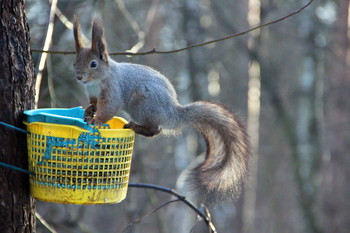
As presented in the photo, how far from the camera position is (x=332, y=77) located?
9594mm

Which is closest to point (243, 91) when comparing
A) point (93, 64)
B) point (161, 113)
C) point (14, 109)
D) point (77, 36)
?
point (161, 113)

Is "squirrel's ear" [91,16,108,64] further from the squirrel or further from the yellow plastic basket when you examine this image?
the yellow plastic basket

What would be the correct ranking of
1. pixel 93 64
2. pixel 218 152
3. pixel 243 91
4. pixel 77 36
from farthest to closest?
pixel 243 91 → pixel 218 152 → pixel 93 64 → pixel 77 36

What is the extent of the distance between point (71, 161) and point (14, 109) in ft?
0.89

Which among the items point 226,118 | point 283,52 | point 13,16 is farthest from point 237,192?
point 283,52

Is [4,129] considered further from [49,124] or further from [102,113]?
[102,113]

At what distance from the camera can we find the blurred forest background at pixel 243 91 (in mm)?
6707

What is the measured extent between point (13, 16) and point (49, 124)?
408 mm

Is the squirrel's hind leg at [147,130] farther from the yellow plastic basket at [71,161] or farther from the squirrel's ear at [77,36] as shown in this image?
the yellow plastic basket at [71,161]

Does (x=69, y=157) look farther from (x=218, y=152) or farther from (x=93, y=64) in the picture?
(x=218, y=152)

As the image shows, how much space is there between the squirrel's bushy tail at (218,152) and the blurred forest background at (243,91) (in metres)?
2.16

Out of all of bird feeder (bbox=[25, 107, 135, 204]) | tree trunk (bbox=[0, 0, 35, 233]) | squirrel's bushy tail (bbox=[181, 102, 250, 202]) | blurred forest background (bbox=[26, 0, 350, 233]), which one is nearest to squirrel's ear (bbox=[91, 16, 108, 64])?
tree trunk (bbox=[0, 0, 35, 233])

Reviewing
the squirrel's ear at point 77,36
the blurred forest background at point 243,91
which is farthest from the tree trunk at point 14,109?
the blurred forest background at point 243,91

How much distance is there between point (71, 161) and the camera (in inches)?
81.4
